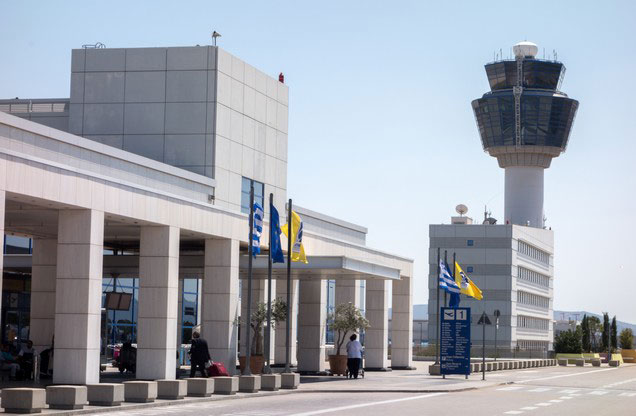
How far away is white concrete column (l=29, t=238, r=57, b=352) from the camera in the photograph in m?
41.1

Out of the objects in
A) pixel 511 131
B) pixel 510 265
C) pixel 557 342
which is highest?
pixel 511 131

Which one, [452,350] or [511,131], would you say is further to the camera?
[511,131]

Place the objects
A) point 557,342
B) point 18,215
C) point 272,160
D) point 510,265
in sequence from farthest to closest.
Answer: point 510,265 → point 557,342 → point 272,160 → point 18,215

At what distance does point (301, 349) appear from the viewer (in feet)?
165

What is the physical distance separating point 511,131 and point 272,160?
351 feet

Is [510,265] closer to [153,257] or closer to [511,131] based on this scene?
[511,131]

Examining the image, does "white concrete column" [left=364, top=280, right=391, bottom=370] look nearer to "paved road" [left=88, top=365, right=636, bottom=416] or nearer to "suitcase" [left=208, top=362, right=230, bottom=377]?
"paved road" [left=88, top=365, right=636, bottom=416]

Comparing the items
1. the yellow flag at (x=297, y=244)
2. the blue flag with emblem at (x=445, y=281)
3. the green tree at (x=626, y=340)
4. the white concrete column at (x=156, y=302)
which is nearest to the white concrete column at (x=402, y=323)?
the blue flag with emblem at (x=445, y=281)

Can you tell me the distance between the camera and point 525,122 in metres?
155

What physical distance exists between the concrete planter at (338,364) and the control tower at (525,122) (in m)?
110

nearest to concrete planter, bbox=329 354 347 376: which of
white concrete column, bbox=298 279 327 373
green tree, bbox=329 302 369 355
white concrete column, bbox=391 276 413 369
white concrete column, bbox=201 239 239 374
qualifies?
green tree, bbox=329 302 369 355

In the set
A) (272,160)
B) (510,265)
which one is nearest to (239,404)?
(272,160)

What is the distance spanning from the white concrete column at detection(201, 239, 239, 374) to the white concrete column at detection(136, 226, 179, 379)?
13.3 ft

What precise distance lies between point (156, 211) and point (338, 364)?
14933mm
